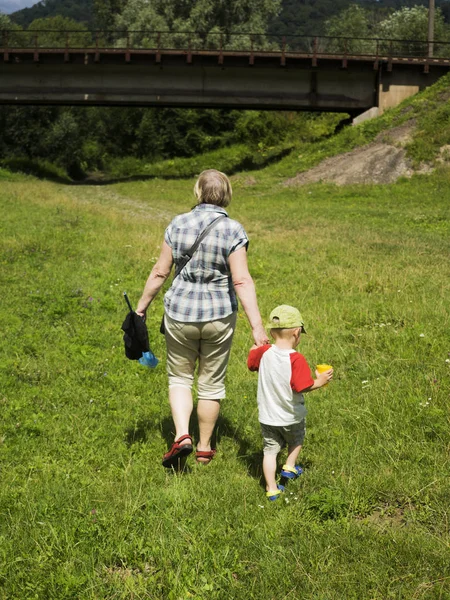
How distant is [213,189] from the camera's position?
4.98 m

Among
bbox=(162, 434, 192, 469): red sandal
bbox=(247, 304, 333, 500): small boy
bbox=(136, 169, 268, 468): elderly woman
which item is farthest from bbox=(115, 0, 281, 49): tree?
bbox=(162, 434, 192, 469): red sandal

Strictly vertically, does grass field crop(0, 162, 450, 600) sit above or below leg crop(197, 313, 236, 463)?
below

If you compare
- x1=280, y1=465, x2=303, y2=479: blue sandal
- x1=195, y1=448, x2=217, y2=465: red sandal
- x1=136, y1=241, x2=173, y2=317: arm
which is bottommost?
x1=195, y1=448, x2=217, y2=465: red sandal

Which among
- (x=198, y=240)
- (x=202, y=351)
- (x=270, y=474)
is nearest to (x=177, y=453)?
(x=270, y=474)

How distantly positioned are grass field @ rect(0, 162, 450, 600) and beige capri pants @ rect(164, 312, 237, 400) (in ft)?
2.09

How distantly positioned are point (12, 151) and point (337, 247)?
38.9 metres

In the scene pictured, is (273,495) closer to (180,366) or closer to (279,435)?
(279,435)

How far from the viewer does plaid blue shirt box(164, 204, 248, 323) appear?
491 cm

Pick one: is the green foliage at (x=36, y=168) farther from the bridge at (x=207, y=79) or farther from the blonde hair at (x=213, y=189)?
the blonde hair at (x=213, y=189)

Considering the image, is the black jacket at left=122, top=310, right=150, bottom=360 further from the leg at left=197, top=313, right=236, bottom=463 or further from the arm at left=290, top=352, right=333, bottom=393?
the arm at left=290, top=352, right=333, bottom=393

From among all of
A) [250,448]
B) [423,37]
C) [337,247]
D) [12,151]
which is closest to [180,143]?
[12,151]

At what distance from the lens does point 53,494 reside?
15.2 feet

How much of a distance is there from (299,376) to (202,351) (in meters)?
0.98

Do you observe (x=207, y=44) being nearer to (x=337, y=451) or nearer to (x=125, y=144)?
(x=125, y=144)
